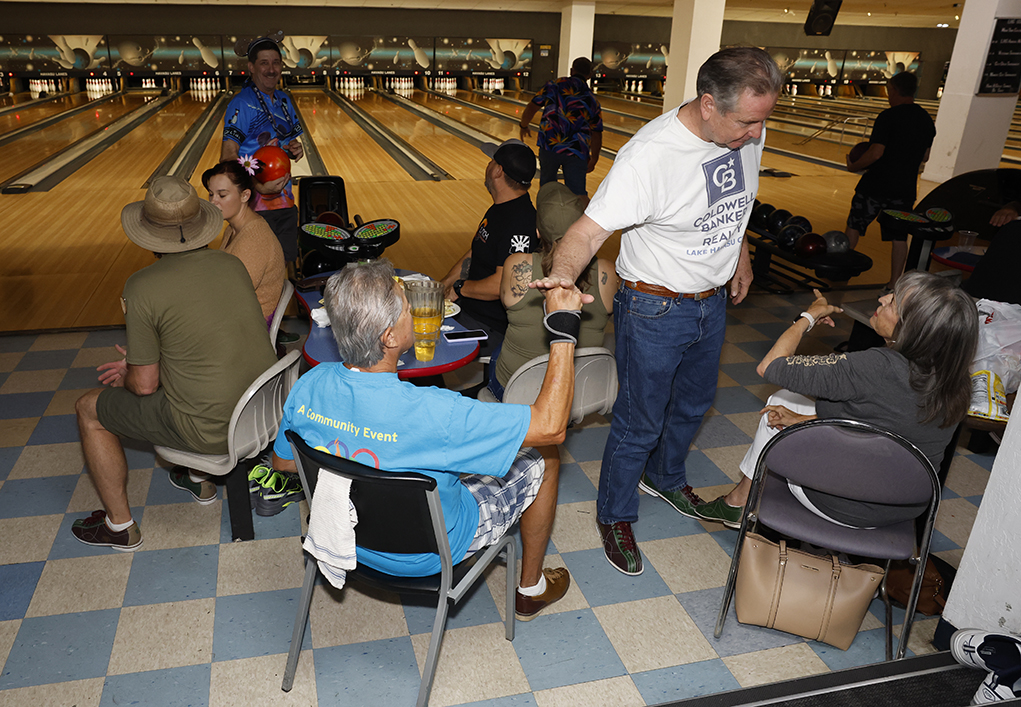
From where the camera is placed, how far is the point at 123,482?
6.81ft

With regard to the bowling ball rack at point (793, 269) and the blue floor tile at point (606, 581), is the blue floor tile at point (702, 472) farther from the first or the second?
the bowling ball rack at point (793, 269)

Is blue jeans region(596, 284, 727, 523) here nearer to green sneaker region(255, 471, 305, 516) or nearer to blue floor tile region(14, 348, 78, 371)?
green sneaker region(255, 471, 305, 516)

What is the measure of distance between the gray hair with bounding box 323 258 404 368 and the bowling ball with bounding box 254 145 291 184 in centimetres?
248

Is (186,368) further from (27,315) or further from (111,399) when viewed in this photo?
(27,315)

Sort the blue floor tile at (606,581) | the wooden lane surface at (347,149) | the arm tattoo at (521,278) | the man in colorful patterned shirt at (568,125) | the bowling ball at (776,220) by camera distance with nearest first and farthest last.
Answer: the blue floor tile at (606,581) → the arm tattoo at (521,278) → the bowling ball at (776,220) → the man in colorful patterned shirt at (568,125) → the wooden lane surface at (347,149)

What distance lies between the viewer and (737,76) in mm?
1638

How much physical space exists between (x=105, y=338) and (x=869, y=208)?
14.3ft

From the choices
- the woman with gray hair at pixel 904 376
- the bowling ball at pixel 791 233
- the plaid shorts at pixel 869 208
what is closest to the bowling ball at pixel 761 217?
the bowling ball at pixel 791 233

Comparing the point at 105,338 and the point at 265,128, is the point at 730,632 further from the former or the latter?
the point at 265,128

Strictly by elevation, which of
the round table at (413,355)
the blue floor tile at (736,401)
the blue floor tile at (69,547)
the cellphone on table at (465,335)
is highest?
the cellphone on table at (465,335)

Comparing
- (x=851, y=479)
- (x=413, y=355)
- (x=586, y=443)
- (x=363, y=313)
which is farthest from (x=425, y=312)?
(x=851, y=479)

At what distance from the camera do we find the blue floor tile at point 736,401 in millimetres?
3045

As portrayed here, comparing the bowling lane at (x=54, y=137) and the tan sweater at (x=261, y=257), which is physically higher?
the tan sweater at (x=261, y=257)

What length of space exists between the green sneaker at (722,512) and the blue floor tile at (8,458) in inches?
89.7
